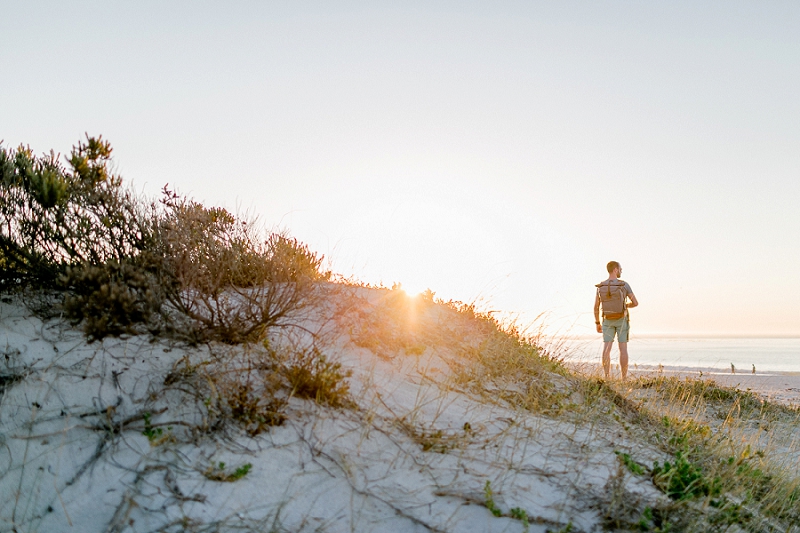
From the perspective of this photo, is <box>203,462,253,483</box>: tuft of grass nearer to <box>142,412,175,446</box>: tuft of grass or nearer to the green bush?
<box>142,412,175,446</box>: tuft of grass

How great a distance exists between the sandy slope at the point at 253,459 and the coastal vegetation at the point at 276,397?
2cm

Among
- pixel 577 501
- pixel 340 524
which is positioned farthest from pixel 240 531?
pixel 577 501

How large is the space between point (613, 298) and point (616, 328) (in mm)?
602

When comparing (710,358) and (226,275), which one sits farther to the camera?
(710,358)

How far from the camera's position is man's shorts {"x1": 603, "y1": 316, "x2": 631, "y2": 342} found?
32.4 ft

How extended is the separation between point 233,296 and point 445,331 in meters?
2.97

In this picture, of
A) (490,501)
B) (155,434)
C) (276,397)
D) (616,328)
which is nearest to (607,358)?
(616,328)

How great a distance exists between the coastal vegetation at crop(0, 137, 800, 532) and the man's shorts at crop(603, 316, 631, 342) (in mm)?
3129

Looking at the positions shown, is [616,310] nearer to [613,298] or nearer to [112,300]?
[613,298]

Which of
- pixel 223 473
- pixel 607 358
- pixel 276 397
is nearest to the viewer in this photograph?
pixel 223 473

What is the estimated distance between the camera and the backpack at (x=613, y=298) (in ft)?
32.3

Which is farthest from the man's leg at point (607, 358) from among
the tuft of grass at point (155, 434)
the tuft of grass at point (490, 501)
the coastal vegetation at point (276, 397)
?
the tuft of grass at point (155, 434)

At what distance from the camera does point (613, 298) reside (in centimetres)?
989

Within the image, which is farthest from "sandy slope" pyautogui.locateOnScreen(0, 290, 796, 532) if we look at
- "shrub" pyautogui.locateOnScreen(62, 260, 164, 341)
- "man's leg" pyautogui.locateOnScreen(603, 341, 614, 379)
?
"man's leg" pyautogui.locateOnScreen(603, 341, 614, 379)
